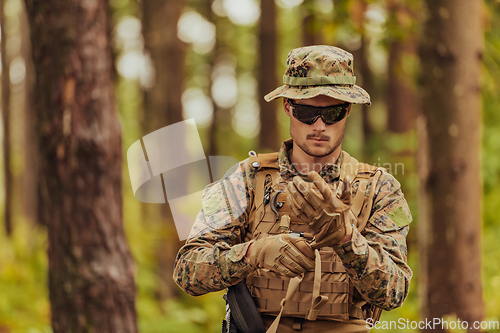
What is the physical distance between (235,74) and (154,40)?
15.4 metres

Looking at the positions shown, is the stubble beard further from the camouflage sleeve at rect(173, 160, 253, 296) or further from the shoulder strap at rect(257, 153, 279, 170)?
the camouflage sleeve at rect(173, 160, 253, 296)

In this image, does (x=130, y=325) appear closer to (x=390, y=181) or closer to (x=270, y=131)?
(x=390, y=181)

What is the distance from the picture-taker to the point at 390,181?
274cm

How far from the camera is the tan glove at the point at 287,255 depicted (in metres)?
2.37

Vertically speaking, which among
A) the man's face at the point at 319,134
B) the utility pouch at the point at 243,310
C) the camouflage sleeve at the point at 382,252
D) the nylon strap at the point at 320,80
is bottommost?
the utility pouch at the point at 243,310

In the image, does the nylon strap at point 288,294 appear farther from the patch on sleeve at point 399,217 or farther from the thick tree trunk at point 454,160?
the thick tree trunk at point 454,160

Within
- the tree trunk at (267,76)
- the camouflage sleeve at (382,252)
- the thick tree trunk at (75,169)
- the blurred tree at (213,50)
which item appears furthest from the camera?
the blurred tree at (213,50)

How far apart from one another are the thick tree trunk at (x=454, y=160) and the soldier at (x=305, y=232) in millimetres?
2303

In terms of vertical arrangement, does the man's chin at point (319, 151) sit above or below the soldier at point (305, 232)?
above

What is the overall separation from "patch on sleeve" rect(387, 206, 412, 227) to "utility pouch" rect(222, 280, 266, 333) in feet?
2.71

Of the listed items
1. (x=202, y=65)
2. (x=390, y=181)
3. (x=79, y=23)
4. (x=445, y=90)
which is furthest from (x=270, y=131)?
(x=202, y=65)

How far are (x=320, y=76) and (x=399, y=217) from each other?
810mm

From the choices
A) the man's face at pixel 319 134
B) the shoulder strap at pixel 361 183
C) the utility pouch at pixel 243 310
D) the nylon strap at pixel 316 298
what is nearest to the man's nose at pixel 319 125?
the man's face at pixel 319 134

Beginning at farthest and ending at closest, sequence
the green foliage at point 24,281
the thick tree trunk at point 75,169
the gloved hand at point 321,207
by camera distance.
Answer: the green foliage at point 24,281 < the thick tree trunk at point 75,169 < the gloved hand at point 321,207
